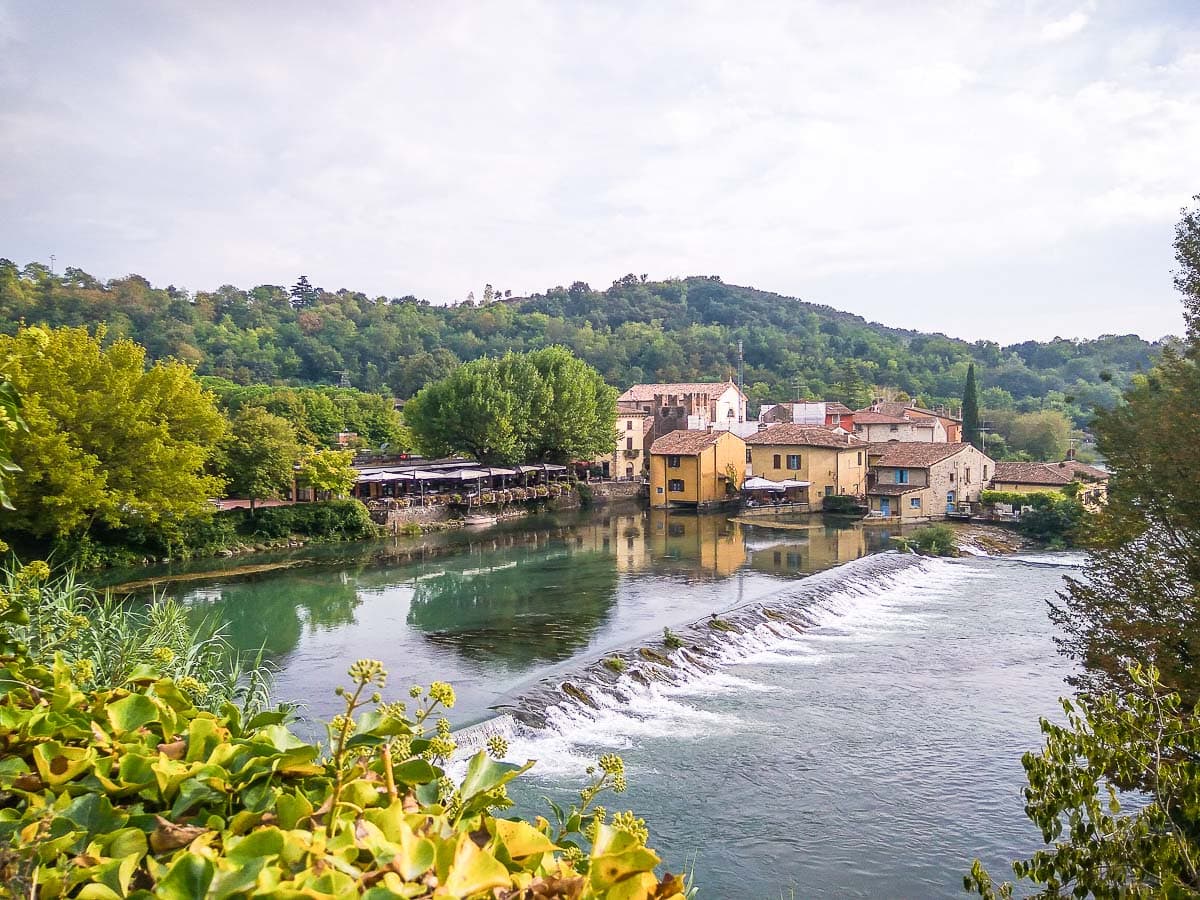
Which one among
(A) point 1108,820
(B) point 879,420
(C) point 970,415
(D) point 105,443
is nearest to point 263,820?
(A) point 1108,820

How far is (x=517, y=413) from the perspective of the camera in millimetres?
39375

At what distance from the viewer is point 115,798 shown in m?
1.81

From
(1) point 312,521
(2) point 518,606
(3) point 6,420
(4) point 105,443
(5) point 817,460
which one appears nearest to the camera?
(3) point 6,420

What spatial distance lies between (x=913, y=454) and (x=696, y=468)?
29.2 feet

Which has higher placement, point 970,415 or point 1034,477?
point 970,415

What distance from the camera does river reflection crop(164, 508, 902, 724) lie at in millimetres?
15141

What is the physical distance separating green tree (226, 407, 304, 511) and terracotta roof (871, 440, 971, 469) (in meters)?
23.0

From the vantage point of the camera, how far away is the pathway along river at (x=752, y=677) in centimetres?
930

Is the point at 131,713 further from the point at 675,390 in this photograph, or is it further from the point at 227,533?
the point at 675,390

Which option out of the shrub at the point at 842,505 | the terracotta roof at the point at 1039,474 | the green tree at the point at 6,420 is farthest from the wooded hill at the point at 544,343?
the green tree at the point at 6,420

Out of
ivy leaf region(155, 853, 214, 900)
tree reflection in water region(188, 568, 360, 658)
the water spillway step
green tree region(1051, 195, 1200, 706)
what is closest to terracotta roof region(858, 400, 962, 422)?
the water spillway step

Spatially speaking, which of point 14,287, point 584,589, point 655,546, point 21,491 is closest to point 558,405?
point 655,546

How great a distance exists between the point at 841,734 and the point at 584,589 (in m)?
10.2

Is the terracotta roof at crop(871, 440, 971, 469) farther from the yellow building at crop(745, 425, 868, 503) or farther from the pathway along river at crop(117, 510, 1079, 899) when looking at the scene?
the pathway along river at crop(117, 510, 1079, 899)
